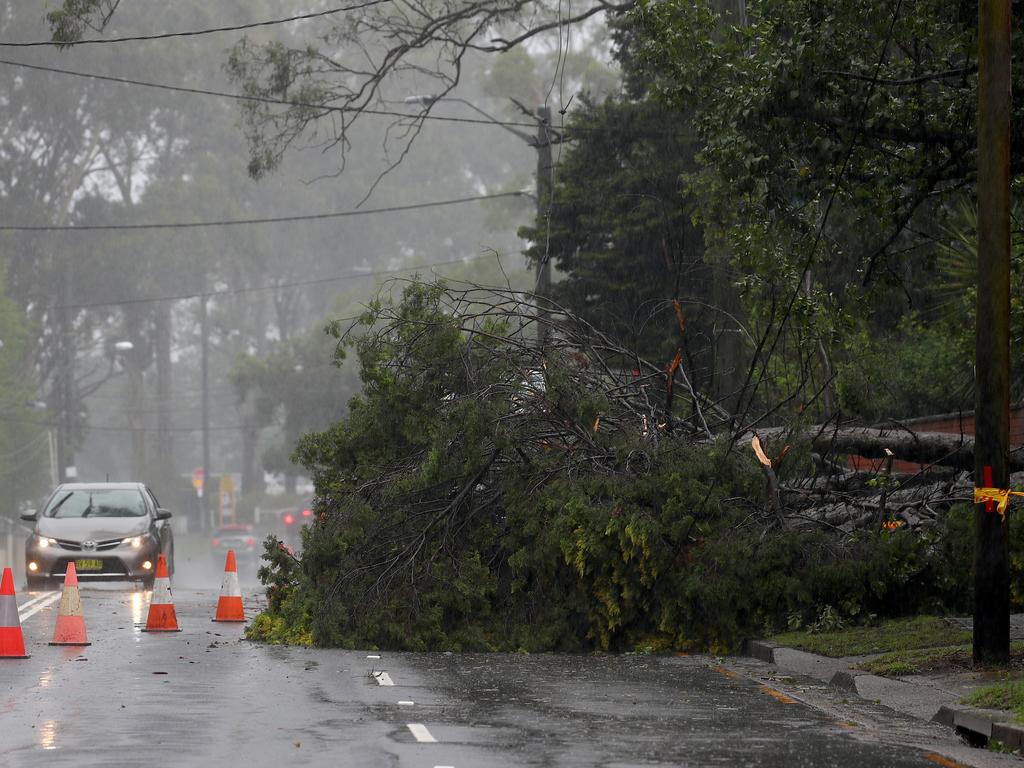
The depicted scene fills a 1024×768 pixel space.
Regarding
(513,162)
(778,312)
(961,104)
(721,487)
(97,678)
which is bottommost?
(97,678)

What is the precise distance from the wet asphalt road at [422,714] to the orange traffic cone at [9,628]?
0.95 ft

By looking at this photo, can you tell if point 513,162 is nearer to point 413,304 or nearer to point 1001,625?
point 413,304

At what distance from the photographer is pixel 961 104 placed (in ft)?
49.1

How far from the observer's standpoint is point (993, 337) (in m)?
12.0

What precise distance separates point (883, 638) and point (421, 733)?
584cm

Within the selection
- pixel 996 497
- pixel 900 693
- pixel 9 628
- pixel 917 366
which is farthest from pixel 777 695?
pixel 917 366

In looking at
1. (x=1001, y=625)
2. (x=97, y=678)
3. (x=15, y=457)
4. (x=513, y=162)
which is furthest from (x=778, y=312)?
(x=513, y=162)

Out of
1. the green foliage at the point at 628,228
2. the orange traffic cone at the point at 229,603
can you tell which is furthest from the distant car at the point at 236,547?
the orange traffic cone at the point at 229,603

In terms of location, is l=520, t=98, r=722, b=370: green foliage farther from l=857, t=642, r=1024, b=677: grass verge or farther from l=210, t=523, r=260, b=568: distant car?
l=210, t=523, r=260, b=568: distant car

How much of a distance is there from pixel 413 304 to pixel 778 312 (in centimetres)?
394

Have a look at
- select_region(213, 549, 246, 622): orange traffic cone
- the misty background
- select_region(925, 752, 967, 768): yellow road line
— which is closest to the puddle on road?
select_region(925, 752, 967, 768): yellow road line

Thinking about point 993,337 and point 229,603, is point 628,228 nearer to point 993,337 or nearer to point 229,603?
point 229,603

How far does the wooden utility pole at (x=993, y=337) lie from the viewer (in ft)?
39.4

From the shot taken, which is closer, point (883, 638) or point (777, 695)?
point (777, 695)
